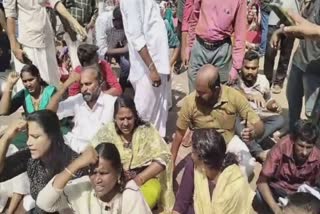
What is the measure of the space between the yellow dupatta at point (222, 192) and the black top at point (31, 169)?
30.2 inches

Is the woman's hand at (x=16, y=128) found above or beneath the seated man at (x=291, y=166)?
above

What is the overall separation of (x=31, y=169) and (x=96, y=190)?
72cm

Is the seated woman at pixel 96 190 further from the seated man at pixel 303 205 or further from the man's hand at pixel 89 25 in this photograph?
the man's hand at pixel 89 25

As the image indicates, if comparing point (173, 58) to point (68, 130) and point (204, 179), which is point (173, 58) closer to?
point (68, 130)

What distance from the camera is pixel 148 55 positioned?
197 inches

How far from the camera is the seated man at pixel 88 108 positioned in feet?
15.4

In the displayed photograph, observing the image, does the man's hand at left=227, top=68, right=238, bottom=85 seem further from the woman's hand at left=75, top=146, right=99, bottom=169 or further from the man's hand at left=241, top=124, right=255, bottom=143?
the woman's hand at left=75, top=146, right=99, bottom=169

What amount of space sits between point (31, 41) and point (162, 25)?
1.35 metres

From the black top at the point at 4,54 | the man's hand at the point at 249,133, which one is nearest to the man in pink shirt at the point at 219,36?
the man's hand at the point at 249,133

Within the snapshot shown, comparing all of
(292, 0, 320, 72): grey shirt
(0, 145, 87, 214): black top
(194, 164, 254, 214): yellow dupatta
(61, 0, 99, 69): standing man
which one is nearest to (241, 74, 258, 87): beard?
(292, 0, 320, 72): grey shirt

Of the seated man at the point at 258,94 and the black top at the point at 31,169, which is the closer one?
the black top at the point at 31,169

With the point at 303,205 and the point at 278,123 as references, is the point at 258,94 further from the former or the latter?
the point at 303,205

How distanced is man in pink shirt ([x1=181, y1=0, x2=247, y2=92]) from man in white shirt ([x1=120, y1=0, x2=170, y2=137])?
26 centimetres

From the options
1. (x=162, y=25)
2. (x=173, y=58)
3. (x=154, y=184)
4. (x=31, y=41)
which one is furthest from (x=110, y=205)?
(x=173, y=58)
